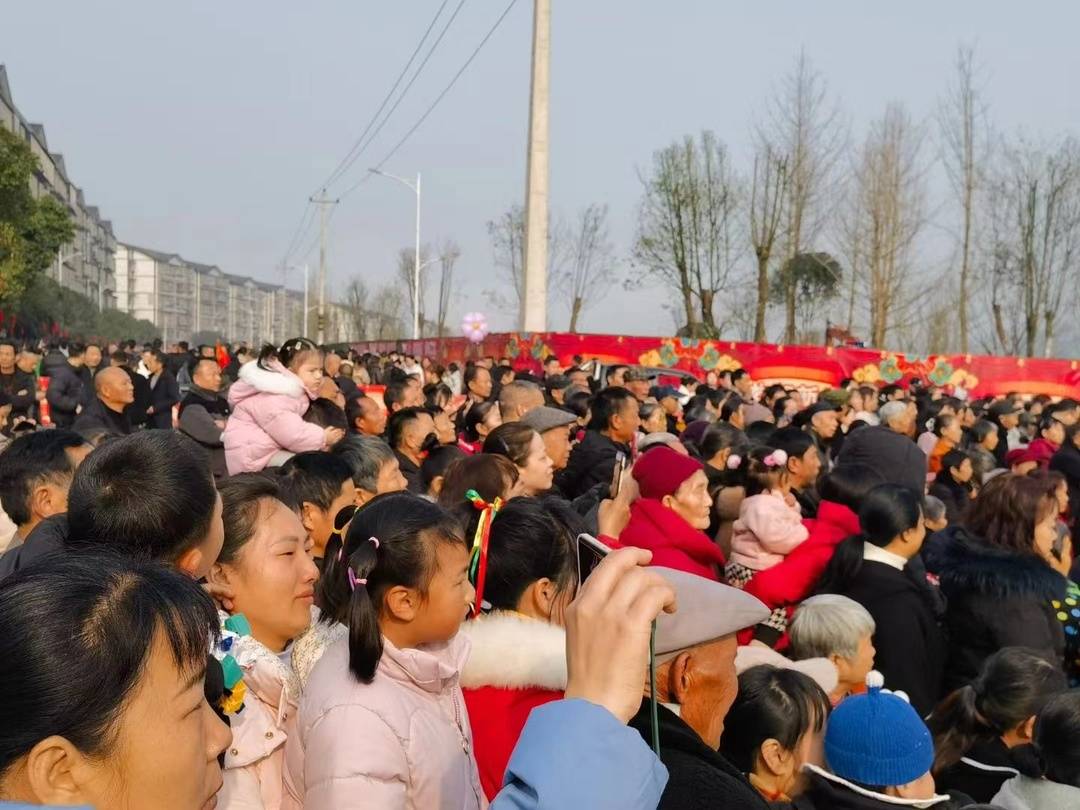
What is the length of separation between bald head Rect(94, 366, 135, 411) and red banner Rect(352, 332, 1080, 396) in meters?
13.3

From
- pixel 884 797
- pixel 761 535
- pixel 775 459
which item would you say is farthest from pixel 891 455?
pixel 884 797

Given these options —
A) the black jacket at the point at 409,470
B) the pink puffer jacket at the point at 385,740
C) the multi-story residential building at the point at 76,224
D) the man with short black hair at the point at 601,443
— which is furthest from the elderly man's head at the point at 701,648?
the multi-story residential building at the point at 76,224

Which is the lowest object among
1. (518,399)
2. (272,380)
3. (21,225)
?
(518,399)

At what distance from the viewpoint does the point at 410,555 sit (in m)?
2.92

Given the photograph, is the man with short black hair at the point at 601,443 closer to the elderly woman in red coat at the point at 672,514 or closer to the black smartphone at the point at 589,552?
the elderly woman in red coat at the point at 672,514

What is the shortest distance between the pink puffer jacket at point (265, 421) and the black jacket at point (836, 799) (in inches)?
145

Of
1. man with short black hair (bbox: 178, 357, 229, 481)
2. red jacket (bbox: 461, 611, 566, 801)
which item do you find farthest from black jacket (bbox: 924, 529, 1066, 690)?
man with short black hair (bbox: 178, 357, 229, 481)

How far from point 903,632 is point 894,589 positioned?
0.69 feet

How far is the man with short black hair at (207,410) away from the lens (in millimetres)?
7742

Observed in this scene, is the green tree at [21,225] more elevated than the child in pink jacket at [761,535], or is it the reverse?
the green tree at [21,225]

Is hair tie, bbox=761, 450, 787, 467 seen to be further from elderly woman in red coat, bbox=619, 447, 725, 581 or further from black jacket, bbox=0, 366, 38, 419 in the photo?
black jacket, bbox=0, 366, 38, 419

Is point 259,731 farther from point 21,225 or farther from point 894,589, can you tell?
point 21,225

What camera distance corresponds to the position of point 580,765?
138 centimetres

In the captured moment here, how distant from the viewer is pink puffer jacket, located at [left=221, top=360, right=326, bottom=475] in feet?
20.4
